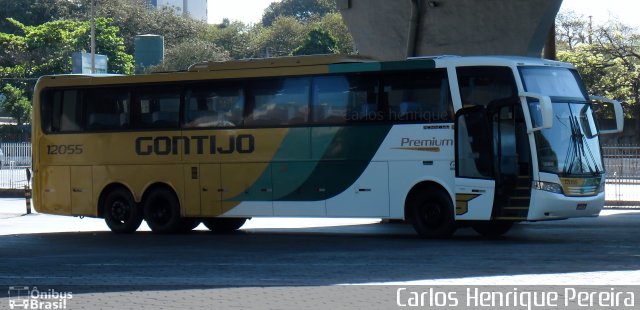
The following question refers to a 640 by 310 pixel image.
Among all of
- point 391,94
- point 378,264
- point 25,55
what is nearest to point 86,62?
point 25,55

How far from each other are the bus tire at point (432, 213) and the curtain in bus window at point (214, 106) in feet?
13.5

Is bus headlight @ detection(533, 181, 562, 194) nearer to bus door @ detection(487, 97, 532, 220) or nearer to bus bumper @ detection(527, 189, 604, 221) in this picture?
bus bumper @ detection(527, 189, 604, 221)

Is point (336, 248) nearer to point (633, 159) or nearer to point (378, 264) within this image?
point (378, 264)

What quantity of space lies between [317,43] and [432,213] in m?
76.2

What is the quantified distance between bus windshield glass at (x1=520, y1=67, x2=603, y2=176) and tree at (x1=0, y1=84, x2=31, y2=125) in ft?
216

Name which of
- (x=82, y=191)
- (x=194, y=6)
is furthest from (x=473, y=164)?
(x=194, y=6)

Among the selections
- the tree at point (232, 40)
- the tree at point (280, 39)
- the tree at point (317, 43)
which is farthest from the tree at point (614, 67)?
the tree at point (232, 40)

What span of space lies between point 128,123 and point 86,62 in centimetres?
4077

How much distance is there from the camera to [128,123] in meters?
24.0

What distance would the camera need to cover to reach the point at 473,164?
20328 mm

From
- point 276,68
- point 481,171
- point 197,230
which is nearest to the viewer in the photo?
point 481,171

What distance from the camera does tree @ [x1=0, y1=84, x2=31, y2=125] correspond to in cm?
8150

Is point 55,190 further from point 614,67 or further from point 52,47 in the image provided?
point 52,47

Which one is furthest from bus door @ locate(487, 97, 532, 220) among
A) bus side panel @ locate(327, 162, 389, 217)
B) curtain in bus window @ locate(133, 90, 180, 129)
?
curtain in bus window @ locate(133, 90, 180, 129)
